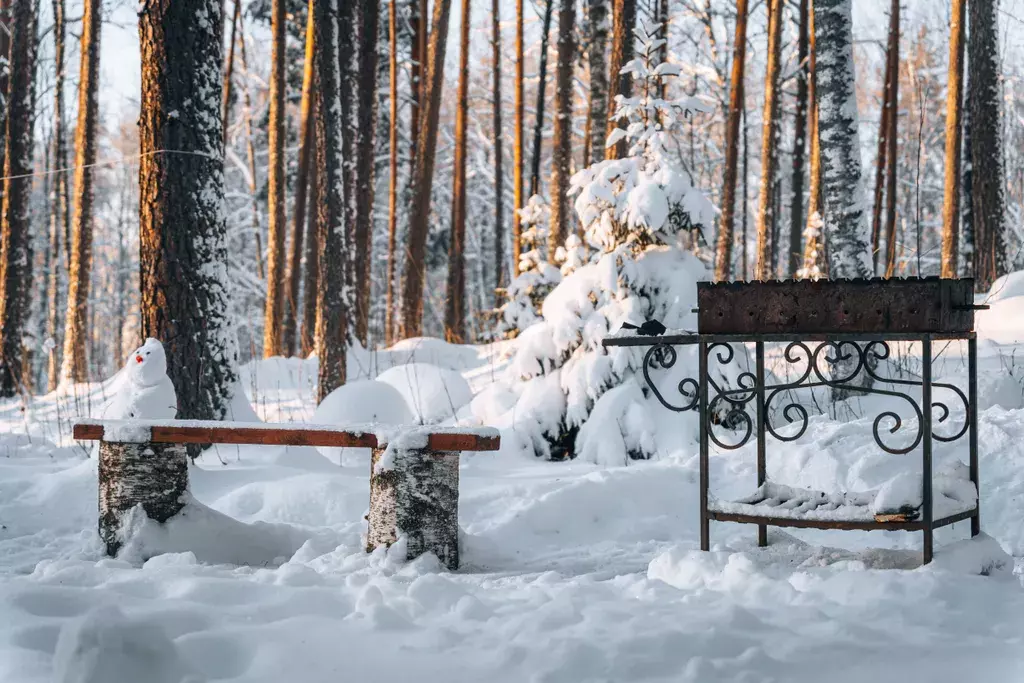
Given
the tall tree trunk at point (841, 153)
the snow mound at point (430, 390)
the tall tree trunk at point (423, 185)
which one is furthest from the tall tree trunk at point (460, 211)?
the tall tree trunk at point (841, 153)

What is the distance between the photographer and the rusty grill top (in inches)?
139

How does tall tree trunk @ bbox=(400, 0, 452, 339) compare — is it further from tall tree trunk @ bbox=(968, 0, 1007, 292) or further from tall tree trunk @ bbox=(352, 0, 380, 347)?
tall tree trunk @ bbox=(968, 0, 1007, 292)

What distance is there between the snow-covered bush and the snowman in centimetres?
264

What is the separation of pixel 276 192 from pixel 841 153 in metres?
9.85

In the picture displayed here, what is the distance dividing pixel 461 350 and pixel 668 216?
22.2ft

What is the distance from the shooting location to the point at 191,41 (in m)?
6.74

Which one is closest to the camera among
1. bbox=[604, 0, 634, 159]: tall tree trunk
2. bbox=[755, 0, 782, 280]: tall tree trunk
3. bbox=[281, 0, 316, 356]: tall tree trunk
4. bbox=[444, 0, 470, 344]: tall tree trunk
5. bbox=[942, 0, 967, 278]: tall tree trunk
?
→ bbox=[604, 0, 634, 159]: tall tree trunk

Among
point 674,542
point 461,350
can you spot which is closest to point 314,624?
point 674,542

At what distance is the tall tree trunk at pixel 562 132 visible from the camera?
1447 cm

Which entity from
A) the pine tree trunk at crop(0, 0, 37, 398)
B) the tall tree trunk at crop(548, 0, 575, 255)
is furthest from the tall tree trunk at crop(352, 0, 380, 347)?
Result: the pine tree trunk at crop(0, 0, 37, 398)

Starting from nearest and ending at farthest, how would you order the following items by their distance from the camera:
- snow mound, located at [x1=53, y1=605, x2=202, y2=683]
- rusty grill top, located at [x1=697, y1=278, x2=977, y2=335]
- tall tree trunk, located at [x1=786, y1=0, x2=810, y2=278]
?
1. snow mound, located at [x1=53, y1=605, x2=202, y2=683]
2. rusty grill top, located at [x1=697, y1=278, x2=977, y2=335]
3. tall tree trunk, located at [x1=786, y1=0, x2=810, y2=278]

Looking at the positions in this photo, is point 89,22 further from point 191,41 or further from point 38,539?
point 38,539

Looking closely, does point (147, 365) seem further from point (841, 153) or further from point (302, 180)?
point (302, 180)

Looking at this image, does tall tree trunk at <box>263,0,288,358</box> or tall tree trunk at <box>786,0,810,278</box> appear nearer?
tall tree trunk at <box>263,0,288,358</box>
